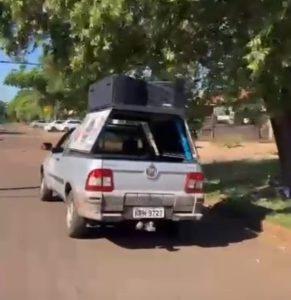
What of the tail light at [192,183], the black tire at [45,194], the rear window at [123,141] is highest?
the rear window at [123,141]

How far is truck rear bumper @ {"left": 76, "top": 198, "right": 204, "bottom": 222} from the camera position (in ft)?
28.0

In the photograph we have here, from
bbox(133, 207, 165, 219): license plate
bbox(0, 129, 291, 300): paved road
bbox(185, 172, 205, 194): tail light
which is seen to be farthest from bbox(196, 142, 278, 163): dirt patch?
bbox(133, 207, 165, 219): license plate

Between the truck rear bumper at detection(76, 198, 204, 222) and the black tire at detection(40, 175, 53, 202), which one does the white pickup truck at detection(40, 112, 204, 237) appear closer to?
the truck rear bumper at detection(76, 198, 204, 222)

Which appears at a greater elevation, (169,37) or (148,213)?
(169,37)

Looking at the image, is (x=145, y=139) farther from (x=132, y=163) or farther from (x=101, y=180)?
(x=101, y=180)

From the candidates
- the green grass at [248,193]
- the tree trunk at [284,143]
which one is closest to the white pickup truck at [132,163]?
the green grass at [248,193]

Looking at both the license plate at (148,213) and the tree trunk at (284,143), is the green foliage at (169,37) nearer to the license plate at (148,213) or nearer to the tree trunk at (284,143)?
the tree trunk at (284,143)

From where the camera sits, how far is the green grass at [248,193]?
10.7 metres

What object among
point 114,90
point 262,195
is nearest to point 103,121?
point 114,90

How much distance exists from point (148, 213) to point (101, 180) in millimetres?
→ 822

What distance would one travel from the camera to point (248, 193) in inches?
514

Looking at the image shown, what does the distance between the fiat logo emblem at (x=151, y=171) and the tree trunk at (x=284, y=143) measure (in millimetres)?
4474

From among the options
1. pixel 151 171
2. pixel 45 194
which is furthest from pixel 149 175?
pixel 45 194

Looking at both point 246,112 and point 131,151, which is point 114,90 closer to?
point 131,151
